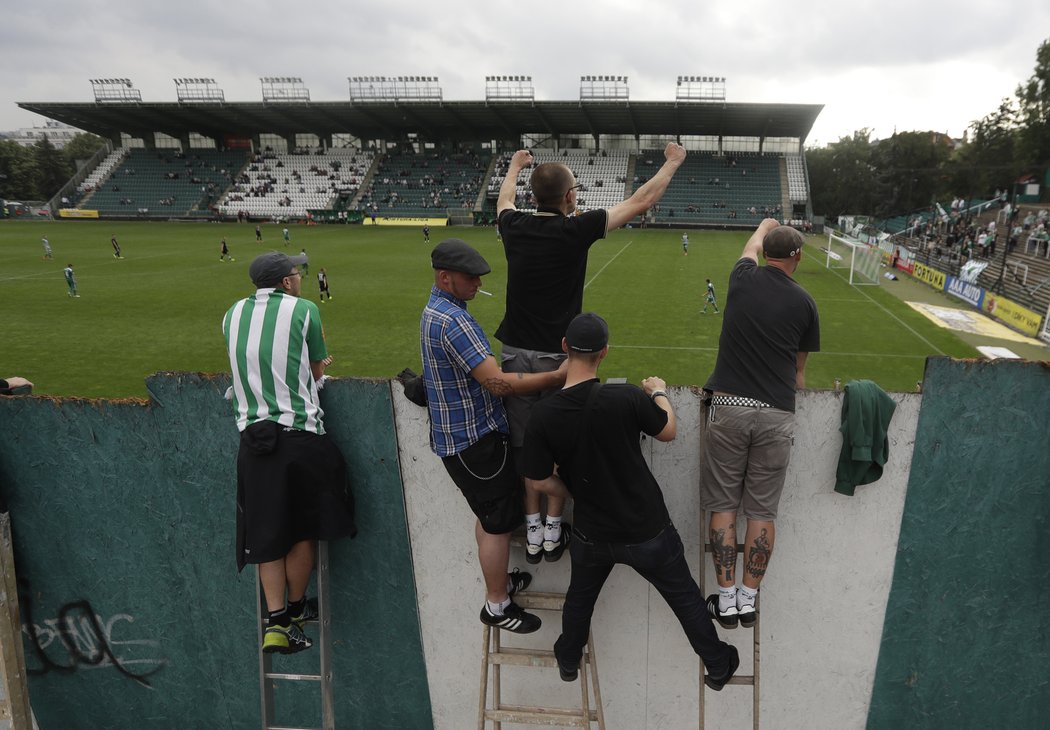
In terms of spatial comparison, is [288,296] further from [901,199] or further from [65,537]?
[901,199]

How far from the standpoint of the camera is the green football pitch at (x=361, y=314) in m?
14.4

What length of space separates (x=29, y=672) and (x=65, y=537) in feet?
3.29

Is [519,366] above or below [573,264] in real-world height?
below

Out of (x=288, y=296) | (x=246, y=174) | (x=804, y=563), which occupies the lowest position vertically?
(x=804, y=563)

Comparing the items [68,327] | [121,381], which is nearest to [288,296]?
[121,381]

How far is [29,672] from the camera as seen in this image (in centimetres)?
370

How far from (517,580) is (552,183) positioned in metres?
2.16

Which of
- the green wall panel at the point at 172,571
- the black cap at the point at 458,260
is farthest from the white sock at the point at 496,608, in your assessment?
the black cap at the point at 458,260

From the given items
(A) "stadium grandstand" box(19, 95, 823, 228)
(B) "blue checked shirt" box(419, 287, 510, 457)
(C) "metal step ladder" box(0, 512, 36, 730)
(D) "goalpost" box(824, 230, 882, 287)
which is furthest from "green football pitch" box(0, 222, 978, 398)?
(A) "stadium grandstand" box(19, 95, 823, 228)

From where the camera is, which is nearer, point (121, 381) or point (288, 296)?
point (288, 296)

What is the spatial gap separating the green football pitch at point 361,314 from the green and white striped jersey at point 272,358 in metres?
11.0

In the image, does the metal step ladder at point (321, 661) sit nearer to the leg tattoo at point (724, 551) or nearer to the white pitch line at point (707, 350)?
the leg tattoo at point (724, 551)

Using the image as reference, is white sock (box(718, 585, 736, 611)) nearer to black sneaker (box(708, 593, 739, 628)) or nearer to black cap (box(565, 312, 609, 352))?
black sneaker (box(708, 593, 739, 628))

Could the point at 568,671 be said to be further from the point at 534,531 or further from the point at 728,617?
the point at 728,617
